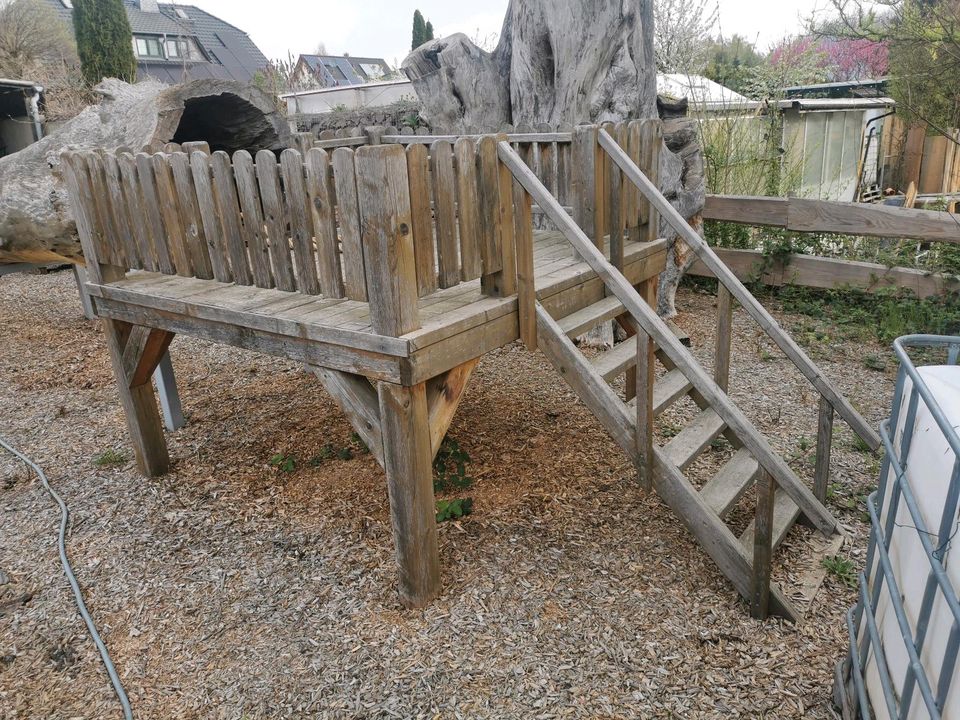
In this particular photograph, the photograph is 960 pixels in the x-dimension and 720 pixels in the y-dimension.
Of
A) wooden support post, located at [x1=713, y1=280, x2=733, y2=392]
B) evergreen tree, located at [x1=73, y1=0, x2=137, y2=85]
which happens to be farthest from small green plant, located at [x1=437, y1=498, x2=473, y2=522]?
evergreen tree, located at [x1=73, y1=0, x2=137, y2=85]

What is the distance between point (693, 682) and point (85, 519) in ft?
11.4

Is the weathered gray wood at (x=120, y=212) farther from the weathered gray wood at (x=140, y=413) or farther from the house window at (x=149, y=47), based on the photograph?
the house window at (x=149, y=47)

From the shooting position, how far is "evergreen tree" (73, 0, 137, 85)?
58.1 feet

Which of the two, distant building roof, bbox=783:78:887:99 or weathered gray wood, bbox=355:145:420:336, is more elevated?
distant building roof, bbox=783:78:887:99

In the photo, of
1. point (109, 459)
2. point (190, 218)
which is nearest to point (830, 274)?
point (190, 218)

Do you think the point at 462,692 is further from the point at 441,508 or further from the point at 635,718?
the point at 441,508

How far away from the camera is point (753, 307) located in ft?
12.6

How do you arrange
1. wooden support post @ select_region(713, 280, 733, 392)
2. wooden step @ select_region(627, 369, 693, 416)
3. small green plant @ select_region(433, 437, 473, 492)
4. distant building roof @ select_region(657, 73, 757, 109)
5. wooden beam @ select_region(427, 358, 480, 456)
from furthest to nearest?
distant building roof @ select_region(657, 73, 757, 109), small green plant @ select_region(433, 437, 473, 492), wooden support post @ select_region(713, 280, 733, 392), wooden step @ select_region(627, 369, 693, 416), wooden beam @ select_region(427, 358, 480, 456)

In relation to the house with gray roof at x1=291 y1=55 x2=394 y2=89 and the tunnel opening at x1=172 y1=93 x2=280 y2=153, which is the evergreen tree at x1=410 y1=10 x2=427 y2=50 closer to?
the house with gray roof at x1=291 y1=55 x2=394 y2=89

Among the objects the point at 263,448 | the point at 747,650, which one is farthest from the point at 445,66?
the point at 747,650

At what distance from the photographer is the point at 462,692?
2857 mm

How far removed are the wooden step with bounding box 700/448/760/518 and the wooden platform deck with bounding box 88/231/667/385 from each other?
1165 millimetres

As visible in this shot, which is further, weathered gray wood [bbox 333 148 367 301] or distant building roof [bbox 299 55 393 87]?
distant building roof [bbox 299 55 393 87]

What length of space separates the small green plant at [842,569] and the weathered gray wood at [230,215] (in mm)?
3176
